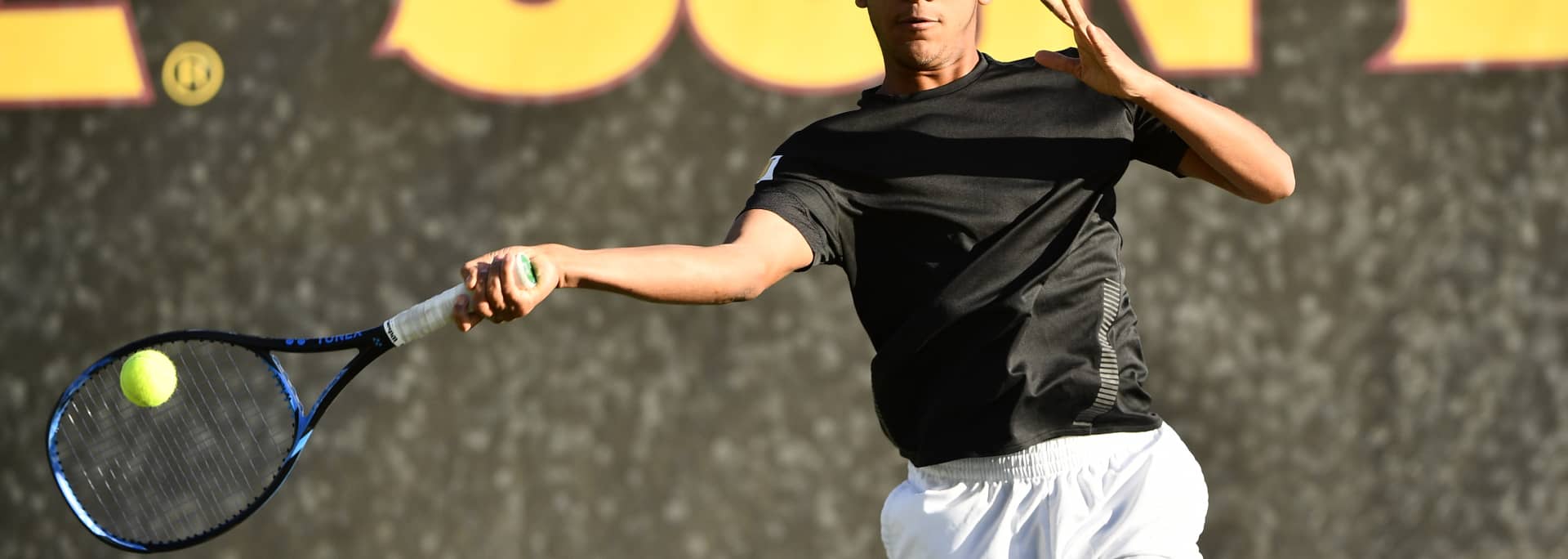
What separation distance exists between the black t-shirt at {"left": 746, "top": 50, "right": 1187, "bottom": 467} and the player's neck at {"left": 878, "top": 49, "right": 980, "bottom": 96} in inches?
1.2

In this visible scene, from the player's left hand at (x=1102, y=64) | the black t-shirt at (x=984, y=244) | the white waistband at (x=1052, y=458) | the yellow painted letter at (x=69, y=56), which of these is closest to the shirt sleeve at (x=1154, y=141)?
the black t-shirt at (x=984, y=244)

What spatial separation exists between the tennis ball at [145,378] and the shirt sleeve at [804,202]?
113 centimetres

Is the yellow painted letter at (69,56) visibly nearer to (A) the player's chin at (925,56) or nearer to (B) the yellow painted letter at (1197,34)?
(B) the yellow painted letter at (1197,34)

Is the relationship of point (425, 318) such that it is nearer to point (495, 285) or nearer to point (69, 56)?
point (495, 285)

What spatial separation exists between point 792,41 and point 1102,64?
2268mm

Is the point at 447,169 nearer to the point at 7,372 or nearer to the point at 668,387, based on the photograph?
the point at 668,387

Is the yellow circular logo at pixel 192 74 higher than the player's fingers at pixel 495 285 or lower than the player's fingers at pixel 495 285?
higher

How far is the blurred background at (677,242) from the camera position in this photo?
4.20 meters

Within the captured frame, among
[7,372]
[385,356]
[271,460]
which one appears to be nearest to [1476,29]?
[385,356]

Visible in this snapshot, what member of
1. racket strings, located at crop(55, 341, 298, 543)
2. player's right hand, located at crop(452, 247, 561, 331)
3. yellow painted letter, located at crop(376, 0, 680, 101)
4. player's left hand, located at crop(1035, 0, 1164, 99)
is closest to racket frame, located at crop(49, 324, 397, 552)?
player's right hand, located at crop(452, 247, 561, 331)

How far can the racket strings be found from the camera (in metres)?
3.64

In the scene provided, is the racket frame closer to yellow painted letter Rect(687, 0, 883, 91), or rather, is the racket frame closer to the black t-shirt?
the black t-shirt

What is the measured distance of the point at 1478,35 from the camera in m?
4.18

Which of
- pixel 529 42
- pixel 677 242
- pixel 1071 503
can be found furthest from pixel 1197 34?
pixel 1071 503
